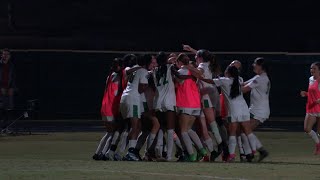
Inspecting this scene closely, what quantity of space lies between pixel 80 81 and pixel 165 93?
13474 millimetres

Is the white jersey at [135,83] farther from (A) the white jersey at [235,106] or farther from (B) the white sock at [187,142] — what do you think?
(A) the white jersey at [235,106]

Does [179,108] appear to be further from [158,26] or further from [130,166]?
[158,26]

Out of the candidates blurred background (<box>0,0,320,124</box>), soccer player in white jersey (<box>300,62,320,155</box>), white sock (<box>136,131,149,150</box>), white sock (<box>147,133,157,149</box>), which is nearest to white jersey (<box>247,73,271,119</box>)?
white sock (<box>147,133,157,149</box>)

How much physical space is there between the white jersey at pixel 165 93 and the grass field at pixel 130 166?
1.25m

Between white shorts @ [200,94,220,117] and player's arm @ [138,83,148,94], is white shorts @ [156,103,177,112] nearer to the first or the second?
player's arm @ [138,83,148,94]

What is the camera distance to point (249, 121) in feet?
58.2

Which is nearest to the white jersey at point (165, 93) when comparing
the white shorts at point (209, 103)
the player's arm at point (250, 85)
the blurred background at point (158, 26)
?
the white shorts at point (209, 103)

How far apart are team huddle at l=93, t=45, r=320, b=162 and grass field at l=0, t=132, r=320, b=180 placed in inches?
27.6

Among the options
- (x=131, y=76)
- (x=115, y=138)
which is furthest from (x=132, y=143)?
(x=131, y=76)

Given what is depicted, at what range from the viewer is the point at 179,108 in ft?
58.1

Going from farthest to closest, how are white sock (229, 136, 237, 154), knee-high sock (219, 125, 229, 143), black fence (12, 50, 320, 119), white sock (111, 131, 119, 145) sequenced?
black fence (12, 50, 320, 119), knee-high sock (219, 125, 229, 143), white sock (111, 131, 119, 145), white sock (229, 136, 237, 154)

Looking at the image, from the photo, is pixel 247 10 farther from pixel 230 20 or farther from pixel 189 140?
pixel 189 140

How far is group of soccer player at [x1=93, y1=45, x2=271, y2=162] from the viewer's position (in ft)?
57.8

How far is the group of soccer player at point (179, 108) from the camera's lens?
1761 cm
